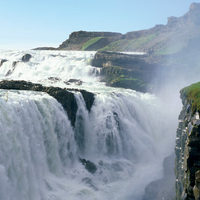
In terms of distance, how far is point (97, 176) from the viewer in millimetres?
25531

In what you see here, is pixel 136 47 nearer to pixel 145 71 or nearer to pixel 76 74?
pixel 145 71

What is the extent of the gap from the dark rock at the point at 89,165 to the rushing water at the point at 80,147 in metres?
0.33

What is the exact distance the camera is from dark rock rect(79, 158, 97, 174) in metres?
25.8

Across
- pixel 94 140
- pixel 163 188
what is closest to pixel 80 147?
pixel 94 140

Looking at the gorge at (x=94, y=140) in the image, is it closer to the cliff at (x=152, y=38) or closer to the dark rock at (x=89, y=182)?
the dark rock at (x=89, y=182)

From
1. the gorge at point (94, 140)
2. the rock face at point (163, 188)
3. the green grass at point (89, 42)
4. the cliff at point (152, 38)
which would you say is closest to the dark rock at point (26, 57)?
the gorge at point (94, 140)

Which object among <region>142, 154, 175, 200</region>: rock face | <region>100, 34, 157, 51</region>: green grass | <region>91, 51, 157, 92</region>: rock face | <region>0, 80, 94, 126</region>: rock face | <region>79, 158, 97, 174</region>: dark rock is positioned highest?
<region>100, 34, 157, 51</region>: green grass

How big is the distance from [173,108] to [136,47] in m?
58.5

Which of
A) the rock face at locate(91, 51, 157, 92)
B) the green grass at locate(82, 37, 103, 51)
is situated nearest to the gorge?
the rock face at locate(91, 51, 157, 92)

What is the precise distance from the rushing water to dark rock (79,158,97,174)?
33 centimetres

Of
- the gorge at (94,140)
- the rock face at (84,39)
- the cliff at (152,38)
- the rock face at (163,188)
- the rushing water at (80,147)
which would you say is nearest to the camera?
the gorge at (94,140)

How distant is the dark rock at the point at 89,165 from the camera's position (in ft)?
84.8

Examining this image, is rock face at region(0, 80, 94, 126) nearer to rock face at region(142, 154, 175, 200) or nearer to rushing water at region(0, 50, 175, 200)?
rushing water at region(0, 50, 175, 200)

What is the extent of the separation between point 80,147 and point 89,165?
2762 millimetres
